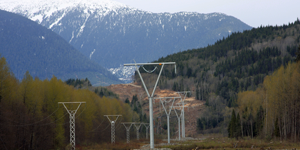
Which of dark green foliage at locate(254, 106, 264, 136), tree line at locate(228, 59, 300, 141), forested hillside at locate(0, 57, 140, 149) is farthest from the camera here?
dark green foliage at locate(254, 106, 264, 136)

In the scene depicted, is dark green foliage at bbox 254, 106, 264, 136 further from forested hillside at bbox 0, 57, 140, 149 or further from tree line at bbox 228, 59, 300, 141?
forested hillside at bbox 0, 57, 140, 149

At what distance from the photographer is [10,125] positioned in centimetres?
5084

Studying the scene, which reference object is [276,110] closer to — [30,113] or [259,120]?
[259,120]

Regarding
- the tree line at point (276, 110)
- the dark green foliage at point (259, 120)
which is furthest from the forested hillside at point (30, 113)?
the dark green foliage at point (259, 120)

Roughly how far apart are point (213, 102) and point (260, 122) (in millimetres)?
76001

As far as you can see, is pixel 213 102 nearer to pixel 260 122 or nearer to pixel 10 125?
pixel 260 122

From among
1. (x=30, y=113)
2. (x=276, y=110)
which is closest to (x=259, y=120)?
(x=276, y=110)

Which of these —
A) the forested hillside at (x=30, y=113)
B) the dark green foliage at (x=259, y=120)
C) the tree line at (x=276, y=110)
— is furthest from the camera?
the dark green foliage at (x=259, y=120)

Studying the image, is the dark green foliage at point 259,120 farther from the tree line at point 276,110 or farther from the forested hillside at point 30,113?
the forested hillside at point 30,113

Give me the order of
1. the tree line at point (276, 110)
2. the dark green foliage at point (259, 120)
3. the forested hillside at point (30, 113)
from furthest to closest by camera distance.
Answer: the dark green foliage at point (259, 120)
the tree line at point (276, 110)
the forested hillside at point (30, 113)

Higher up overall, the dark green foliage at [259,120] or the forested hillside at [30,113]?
the forested hillside at [30,113]

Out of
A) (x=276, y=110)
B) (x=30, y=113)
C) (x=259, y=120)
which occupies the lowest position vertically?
(x=259, y=120)

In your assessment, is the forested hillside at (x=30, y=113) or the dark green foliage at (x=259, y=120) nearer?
the forested hillside at (x=30, y=113)

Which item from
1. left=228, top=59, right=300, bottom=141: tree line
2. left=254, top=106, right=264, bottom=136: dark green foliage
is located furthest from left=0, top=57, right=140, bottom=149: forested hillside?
left=254, top=106, right=264, bottom=136: dark green foliage
